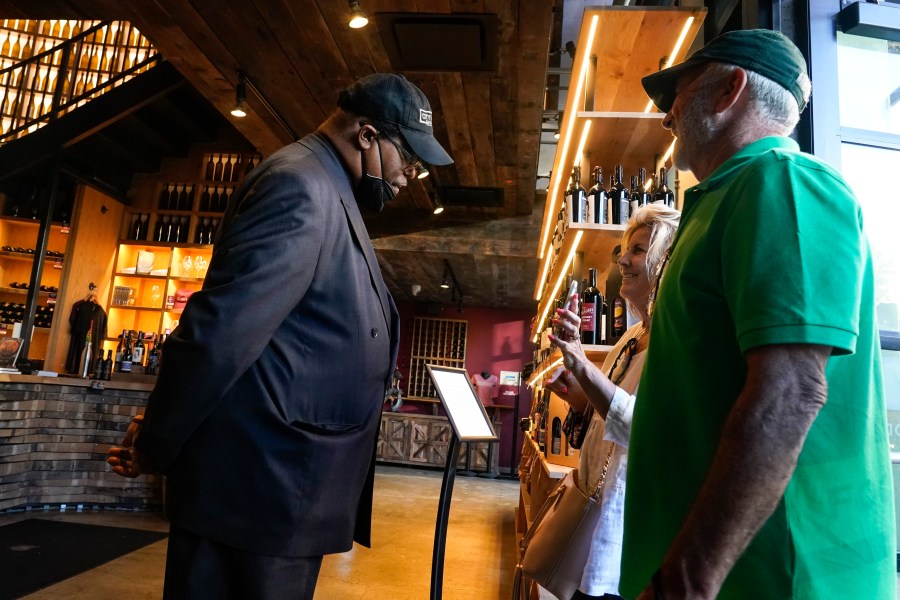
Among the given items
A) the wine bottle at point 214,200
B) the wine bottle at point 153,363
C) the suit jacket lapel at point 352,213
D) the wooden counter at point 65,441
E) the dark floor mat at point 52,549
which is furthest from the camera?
the wine bottle at point 214,200

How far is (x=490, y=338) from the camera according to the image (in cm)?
1291

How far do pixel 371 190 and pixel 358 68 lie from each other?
10.5 feet

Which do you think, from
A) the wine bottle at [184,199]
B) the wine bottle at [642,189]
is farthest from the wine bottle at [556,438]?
the wine bottle at [184,199]

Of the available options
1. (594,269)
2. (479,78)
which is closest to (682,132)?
(594,269)

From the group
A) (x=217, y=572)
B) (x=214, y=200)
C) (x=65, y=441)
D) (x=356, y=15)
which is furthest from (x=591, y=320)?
(x=214, y=200)

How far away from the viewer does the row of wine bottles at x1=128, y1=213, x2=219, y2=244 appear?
7.65 metres

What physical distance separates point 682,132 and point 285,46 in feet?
12.1

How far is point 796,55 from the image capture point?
0.96m

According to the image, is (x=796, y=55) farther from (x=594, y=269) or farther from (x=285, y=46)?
(x=285, y=46)

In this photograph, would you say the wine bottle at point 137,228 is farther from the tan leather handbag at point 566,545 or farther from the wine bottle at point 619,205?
the tan leather handbag at point 566,545

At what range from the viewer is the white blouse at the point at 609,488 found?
154 cm

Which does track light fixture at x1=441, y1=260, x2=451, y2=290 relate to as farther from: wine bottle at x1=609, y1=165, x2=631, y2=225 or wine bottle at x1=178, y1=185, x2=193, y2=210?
wine bottle at x1=609, y1=165, x2=631, y2=225

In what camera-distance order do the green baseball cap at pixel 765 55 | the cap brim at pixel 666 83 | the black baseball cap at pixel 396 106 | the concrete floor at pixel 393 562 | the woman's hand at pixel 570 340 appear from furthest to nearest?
the concrete floor at pixel 393 562 < the woman's hand at pixel 570 340 < the black baseball cap at pixel 396 106 < the cap brim at pixel 666 83 < the green baseball cap at pixel 765 55

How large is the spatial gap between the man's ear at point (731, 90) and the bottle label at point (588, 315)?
5.69ft
